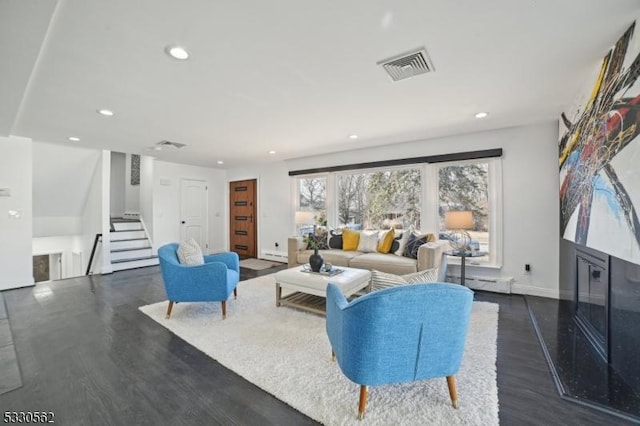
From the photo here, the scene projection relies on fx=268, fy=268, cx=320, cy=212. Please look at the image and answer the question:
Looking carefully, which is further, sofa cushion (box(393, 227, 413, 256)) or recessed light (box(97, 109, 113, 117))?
sofa cushion (box(393, 227, 413, 256))

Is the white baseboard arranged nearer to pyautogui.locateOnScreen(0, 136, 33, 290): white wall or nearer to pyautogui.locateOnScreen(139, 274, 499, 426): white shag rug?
pyautogui.locateOnScreen(139, 274, 499, 426): white shag rug

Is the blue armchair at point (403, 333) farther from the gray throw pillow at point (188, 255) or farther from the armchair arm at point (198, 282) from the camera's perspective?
the gray throw pillow at point (188, 255)

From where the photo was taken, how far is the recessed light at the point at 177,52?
1.96m

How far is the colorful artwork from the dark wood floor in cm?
106

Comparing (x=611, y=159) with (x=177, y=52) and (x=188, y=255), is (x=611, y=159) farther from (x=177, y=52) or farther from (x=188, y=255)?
(x=188, y=255)

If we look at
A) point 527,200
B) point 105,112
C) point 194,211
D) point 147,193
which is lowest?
point 194,211

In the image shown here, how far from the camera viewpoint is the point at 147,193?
6617 millimetres

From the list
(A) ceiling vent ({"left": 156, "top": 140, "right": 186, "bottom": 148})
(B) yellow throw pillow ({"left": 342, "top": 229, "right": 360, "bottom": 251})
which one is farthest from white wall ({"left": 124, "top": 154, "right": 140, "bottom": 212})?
(B) yellow throw pillow ({"left": 342, "top": 229, "right": 360, "bottom": 251})

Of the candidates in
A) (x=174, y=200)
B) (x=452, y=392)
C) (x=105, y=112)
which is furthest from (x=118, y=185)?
(x=452, y=392)

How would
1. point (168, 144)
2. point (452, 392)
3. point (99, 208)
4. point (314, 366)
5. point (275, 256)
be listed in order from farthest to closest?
point (275, 256), point (99, 208), point (168, 144), point (314, 366), point (452, 392)

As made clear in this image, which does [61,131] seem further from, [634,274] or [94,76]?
[634,274]

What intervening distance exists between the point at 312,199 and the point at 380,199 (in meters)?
1.59

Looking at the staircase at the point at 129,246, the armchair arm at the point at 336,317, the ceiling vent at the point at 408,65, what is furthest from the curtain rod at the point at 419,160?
the staircase at the point at 129,246

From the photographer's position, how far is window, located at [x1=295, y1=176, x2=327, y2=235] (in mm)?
5793
